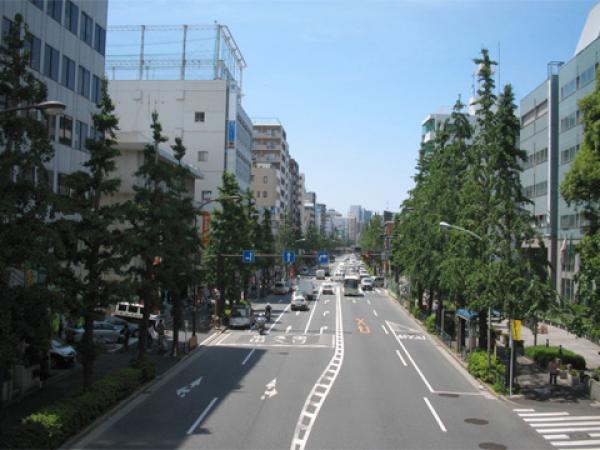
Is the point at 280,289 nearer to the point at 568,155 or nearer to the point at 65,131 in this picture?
the point at 568,155

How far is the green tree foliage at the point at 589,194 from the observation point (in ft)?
77.6

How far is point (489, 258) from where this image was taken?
31781mm

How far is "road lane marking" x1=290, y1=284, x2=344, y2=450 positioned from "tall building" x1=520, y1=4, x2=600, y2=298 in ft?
78.8

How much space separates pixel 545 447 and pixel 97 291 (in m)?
15.9

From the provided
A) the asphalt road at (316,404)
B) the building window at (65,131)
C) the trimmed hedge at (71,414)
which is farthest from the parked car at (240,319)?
the trimmed hedge at (71,414)

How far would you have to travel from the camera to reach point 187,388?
2698cm

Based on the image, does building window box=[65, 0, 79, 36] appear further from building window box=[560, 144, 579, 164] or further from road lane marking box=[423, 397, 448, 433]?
building window box=[560, 144, 579, 164]

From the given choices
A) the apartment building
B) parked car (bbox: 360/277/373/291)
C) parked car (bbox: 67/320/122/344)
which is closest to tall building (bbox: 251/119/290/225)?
the apartment building

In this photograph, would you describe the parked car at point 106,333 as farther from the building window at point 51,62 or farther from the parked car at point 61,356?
the building window at point 51,62

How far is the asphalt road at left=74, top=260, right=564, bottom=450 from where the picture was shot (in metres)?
19.1

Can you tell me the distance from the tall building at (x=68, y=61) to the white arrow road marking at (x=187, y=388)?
474 inches

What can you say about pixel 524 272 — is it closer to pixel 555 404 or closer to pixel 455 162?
pixel 555 404

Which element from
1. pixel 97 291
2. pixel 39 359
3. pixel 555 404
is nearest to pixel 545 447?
pixel 555 404

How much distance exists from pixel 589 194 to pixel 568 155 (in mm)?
33641
